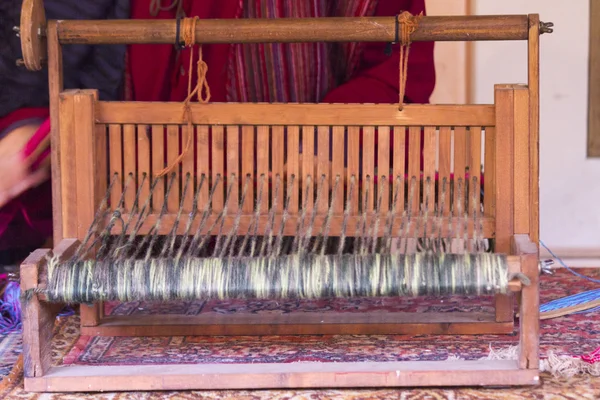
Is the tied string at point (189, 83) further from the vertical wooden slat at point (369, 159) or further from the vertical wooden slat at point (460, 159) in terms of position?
the vertical wooden slat at point (460, 159)

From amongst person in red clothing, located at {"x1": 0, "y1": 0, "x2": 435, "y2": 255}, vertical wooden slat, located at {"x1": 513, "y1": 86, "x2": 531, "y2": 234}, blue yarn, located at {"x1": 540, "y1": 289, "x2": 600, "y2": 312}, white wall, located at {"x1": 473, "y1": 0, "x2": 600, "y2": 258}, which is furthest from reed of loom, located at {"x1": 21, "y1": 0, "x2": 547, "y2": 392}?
white wall, located at {"x1": 473, "y1": 0, "x2": 600, "y2": 258}

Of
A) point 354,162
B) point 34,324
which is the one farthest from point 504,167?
Result: point 34,324

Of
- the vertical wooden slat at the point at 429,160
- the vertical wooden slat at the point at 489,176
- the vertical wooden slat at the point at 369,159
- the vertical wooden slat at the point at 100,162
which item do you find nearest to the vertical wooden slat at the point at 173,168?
the vertical wooden slat at the point at 100,162

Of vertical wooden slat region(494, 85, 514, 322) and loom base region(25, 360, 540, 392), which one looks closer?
loom base region(25, 360, 540, 392)

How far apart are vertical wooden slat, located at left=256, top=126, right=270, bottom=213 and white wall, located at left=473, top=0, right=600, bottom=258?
1.01m

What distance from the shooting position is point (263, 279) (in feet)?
4.07

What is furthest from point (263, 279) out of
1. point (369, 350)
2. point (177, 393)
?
point (369, 350)

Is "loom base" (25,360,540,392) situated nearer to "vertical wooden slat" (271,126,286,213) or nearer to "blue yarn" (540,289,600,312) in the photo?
"vertical wooden slat" (271,126,286,213)

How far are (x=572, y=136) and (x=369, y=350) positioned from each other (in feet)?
3.82

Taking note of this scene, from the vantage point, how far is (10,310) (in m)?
1.70

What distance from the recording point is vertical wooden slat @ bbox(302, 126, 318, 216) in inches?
59.4

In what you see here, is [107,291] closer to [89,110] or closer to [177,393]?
[177,393]

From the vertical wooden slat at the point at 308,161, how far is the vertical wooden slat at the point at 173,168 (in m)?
0.22

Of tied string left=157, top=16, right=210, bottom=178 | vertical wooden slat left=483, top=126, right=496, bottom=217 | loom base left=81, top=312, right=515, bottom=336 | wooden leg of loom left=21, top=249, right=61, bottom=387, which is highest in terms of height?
tied string left=157, top=16, right=210, bottom=178
